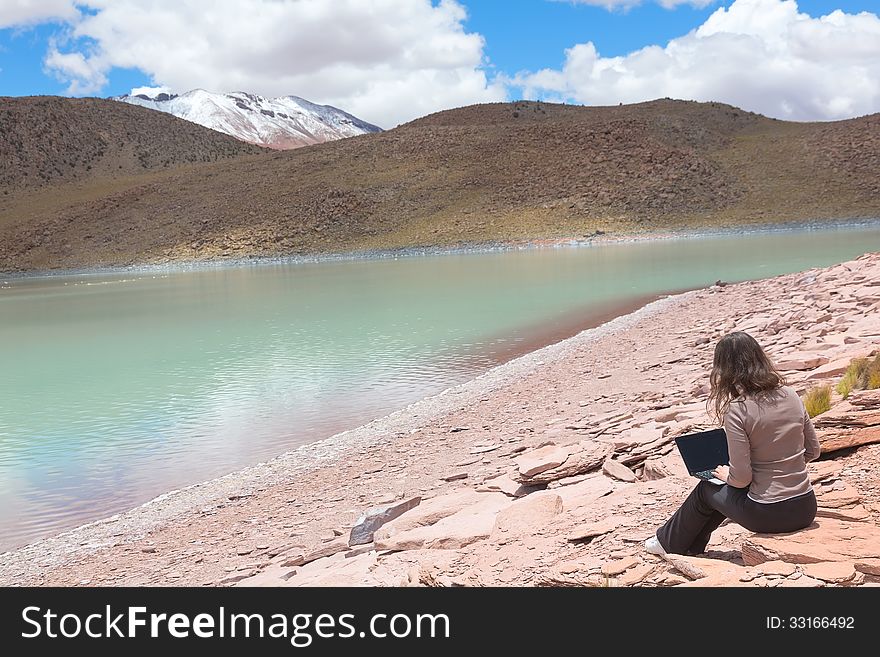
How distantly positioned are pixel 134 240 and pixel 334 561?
86.1 m

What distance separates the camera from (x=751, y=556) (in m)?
4.00

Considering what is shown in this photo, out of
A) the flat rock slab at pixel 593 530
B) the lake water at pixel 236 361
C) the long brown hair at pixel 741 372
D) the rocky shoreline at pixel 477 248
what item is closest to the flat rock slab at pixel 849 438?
the long brown hair at pixel 741 372

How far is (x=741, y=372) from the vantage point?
409 centimetres

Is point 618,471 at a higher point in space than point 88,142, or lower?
lower

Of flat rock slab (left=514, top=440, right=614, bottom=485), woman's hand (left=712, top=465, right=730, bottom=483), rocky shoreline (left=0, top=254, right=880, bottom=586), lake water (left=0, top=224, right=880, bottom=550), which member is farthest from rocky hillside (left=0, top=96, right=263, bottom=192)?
woman's hand (left=712, top=465, right=730, bottom=483)

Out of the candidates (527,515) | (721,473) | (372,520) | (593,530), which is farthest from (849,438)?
(372,520)

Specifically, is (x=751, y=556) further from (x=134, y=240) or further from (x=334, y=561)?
(x=134, y=240)

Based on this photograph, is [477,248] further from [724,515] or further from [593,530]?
[724,515]

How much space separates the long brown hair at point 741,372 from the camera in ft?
13.4

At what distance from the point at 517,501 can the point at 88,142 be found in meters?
129

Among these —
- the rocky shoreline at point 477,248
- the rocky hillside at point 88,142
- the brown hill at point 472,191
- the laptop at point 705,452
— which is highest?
the rocky hillside at point 88,142

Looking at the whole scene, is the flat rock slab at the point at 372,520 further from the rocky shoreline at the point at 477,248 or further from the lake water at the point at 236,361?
the rocky shoreline at the point at 477,248

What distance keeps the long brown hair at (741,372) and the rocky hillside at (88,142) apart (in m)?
120
